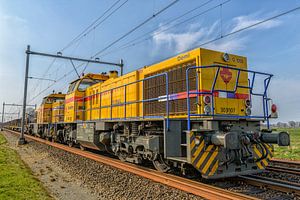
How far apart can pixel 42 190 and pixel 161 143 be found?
303 centimetres

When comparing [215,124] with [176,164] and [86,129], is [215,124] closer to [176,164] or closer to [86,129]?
[176,164]

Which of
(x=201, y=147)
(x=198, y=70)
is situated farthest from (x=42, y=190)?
(x=198, y=70)

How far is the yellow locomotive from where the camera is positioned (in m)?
5.61

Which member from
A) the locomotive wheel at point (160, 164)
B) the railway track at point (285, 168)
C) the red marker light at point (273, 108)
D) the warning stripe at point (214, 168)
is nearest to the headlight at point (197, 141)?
the warning stripe at point (214, 168)

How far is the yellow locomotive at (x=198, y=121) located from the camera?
561cm

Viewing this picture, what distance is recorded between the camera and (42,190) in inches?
213

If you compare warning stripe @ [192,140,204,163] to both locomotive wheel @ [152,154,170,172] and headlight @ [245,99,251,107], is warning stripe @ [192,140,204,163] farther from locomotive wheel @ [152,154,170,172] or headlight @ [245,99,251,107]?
headlight @ [245,99,251,107]

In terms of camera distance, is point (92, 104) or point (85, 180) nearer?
point (85, 180)

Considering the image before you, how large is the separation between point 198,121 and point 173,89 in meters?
1.54

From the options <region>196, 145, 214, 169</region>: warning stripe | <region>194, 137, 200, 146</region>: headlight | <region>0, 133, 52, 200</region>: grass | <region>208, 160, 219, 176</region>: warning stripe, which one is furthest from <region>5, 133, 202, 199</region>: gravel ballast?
<region>194, 137, 200, 146</region>: headlight

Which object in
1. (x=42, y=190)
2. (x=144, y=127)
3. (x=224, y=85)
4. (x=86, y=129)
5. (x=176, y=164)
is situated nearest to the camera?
(x=42, y=190)

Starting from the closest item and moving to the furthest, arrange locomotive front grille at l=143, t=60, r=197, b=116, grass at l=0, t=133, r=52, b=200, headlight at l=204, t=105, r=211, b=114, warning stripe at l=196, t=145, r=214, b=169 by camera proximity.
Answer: grass at l=0, t=133, r=52, b=200 → warning stripe at l=196, t=145, r=214, b=169 → headlight at l=204, t=105, r=211, b=114 → locomotive front grille at l=143, t=60, r=197, b=116

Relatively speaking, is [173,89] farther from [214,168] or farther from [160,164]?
[214,168]

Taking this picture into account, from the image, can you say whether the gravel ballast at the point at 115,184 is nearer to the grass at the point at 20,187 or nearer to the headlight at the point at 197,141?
the grass at the point at 20,187
